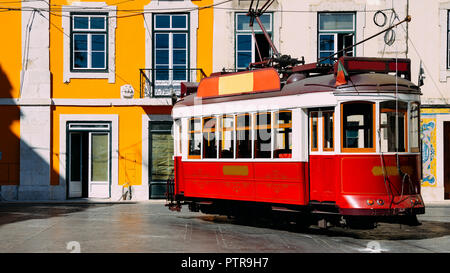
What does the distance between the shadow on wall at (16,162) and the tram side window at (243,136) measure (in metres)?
10.5

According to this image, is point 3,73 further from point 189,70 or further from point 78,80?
point 189,70

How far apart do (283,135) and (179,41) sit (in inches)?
427

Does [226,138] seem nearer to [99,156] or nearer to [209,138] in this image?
[209,138]

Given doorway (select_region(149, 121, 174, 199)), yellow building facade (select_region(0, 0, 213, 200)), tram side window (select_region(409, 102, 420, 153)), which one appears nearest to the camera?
tram side window (select_region(409, 102, 420, 153))

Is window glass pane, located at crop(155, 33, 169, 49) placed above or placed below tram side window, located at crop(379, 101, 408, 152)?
above

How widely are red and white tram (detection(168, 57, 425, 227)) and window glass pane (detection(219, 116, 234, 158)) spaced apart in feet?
0.07

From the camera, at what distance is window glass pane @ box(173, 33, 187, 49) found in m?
22.8

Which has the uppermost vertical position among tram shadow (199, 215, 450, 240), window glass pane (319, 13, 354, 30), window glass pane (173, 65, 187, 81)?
window glass pane (319, 13, 354, 30)

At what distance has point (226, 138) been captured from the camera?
14141mm

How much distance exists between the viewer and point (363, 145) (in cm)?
1191

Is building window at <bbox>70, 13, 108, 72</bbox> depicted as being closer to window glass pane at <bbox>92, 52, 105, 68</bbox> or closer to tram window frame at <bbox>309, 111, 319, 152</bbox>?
window glass pane at <bbox>92, 52, 105, 68</bbox>

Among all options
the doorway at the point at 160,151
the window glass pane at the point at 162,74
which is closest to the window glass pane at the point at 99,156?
the doorway at the point at 160,151

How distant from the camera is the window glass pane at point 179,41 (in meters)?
22.8

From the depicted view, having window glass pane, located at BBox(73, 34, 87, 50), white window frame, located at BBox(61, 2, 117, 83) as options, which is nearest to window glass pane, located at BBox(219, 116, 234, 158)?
white window frame, located at BBox(61, 2, 117, 83)
